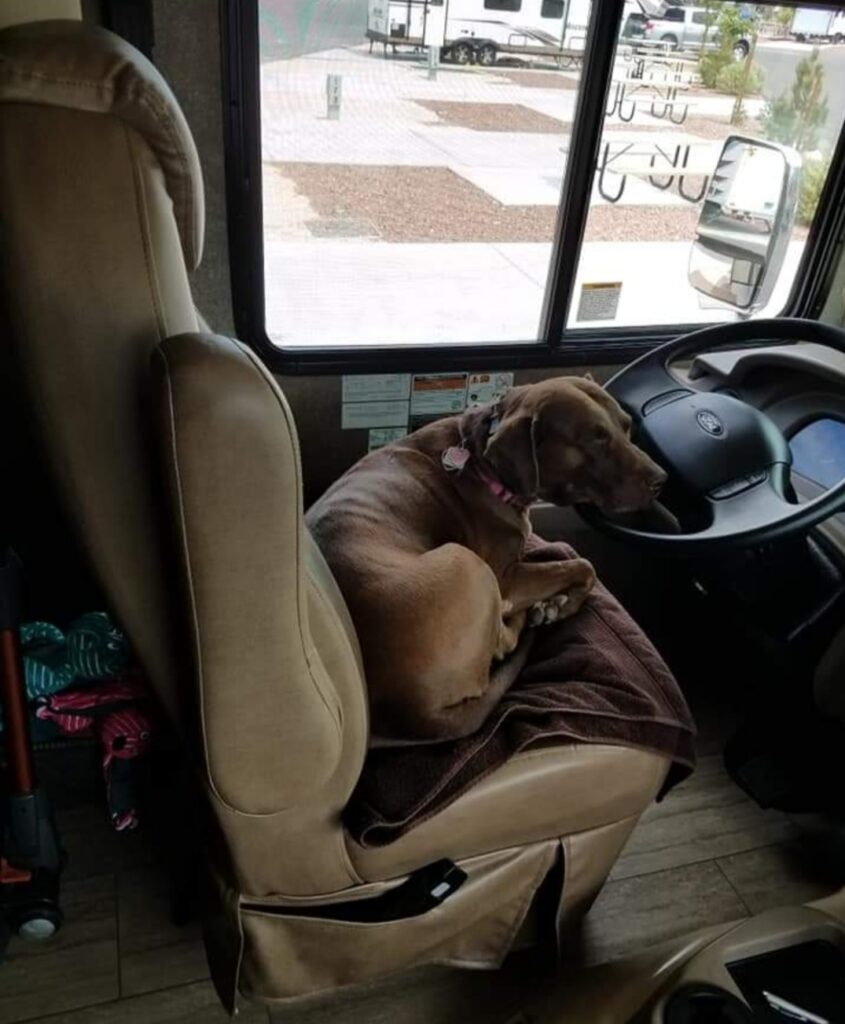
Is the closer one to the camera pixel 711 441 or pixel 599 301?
pixel 711 441

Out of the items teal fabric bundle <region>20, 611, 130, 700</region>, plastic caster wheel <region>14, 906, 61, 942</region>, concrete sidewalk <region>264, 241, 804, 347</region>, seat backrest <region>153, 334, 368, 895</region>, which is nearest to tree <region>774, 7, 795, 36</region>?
concrete sidewalk <region>264, 241, 804, 347</region>

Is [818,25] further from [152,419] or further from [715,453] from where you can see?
[152,419]

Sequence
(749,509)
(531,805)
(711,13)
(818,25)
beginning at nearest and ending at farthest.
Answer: (531,805) → (749,509) → (711,13) → (818,25)

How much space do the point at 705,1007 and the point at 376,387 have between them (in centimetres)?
159

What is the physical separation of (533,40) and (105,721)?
180 centimetres

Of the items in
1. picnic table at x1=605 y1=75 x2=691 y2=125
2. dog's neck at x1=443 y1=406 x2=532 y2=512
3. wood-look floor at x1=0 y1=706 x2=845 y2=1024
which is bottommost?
wood-look floor at x1=0 y1=706 x2=845 y2=1024

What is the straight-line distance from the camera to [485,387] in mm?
2445

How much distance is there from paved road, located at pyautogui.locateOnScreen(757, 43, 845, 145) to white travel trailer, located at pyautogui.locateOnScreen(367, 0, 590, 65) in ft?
1.81

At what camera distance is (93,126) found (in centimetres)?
83

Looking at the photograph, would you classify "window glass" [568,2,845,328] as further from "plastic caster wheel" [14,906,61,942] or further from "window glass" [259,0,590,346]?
"plastic caster wheel" [14,906,61,942]

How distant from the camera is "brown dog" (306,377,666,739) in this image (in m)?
1.43

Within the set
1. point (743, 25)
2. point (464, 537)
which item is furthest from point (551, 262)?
point (464, 537)

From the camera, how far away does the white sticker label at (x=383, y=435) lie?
7.82 ft

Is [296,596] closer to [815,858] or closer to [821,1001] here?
[821,1001]
